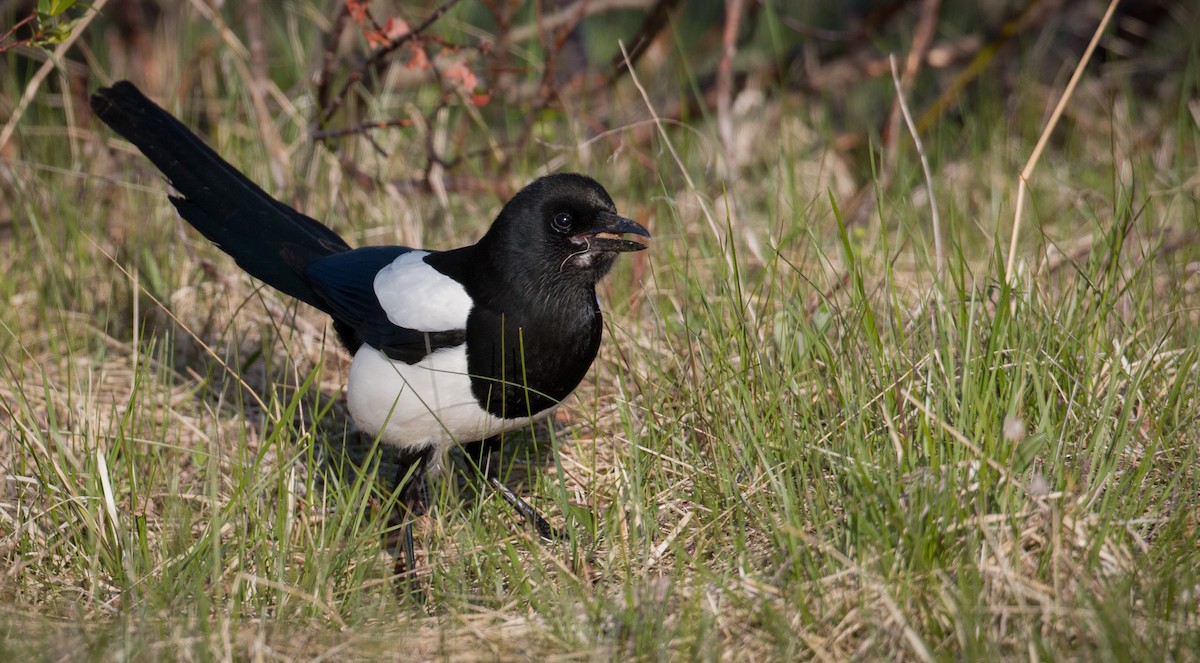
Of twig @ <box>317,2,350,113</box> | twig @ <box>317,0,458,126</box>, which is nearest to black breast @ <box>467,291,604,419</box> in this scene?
twig @ <box>317,0,458,126</box>

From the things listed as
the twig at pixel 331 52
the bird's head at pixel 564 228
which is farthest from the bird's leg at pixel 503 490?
the twig at pixel 331 52

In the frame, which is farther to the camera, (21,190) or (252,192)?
(21,190)

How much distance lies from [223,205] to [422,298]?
2.52 ft

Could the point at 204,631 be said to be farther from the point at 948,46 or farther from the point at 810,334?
the point at 948,46

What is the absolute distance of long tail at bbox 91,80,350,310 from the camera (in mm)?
3008

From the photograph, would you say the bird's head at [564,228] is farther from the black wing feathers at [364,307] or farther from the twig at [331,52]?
the twig at [331,52]

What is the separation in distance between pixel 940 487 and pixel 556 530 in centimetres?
97

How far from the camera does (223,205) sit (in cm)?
312

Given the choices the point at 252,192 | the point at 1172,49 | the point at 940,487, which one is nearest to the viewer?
the point at 940,487

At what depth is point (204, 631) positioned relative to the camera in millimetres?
1909

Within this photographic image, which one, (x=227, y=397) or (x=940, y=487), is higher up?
(x=227, y=397)

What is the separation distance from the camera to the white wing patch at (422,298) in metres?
2.63

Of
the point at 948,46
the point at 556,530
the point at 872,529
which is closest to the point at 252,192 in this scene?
the point at 556,530

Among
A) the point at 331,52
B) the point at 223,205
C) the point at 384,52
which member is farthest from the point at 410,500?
the point at 331,52
